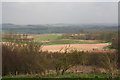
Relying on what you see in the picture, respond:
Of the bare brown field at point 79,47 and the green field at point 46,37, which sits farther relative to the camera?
the green field at point 46,37

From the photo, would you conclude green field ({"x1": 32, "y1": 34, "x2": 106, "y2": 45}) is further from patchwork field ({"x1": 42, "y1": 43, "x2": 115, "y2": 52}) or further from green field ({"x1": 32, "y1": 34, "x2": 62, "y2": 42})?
patchwork field ({"x1": 42, "y1": 43, "x2": 115, "y2": 52})

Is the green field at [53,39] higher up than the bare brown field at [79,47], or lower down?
higher up

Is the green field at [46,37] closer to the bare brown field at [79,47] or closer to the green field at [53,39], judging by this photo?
the green field at [53,39]

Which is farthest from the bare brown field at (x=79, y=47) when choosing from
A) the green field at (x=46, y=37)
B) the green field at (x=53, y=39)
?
the green field at (x=46, y=37)

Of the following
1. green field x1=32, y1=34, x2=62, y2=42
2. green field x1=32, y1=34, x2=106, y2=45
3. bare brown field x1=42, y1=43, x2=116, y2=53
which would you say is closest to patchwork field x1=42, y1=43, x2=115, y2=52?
bare brown field x1=42, y1=43, x2=116, y2=53

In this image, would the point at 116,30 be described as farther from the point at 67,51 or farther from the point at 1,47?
→ the point at 1,47

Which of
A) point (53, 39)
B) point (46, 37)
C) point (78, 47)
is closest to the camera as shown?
point (78, 47)

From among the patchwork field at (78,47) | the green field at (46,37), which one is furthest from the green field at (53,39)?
the patchwork field at (78,47)

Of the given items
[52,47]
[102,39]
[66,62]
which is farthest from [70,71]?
[102,39]

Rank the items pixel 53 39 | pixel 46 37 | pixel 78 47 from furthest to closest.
Result: 1. pixel 53 39
2. pixel 46 37
3. pixel 78 47

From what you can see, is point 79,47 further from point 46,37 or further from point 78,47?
point 46,37

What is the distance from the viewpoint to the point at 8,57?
8.31 meters

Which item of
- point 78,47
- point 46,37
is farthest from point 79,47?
point 46,37

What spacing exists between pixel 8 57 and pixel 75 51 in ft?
8.23
